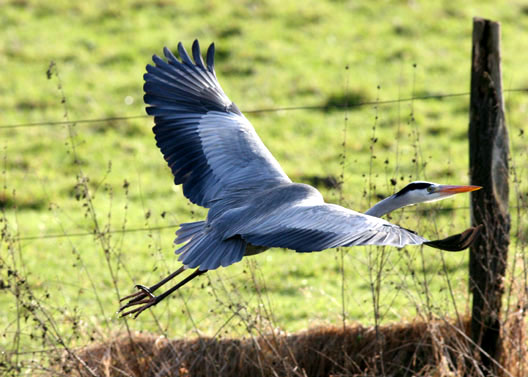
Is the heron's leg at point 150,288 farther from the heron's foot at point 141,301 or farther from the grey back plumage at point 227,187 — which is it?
the grey back plumage at point 227,187

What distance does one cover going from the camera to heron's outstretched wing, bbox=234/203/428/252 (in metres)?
4.61

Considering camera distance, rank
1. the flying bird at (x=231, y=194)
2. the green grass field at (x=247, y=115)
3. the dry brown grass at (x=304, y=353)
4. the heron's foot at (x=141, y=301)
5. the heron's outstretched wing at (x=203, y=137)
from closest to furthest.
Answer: the flying bird at (x=231, y=194) → the heron's foot at (x=141, y=301) → the dry brown grass at (x=304, y=353) → the heron's outstretched wing at (x=203, y=137) → the green grass field at (x=247, y=115)

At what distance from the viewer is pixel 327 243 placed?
468 centimetres

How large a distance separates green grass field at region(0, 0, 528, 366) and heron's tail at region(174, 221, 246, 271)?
1.55 meters

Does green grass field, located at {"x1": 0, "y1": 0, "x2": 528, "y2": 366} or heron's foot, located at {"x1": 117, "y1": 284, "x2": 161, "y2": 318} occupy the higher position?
green grass field, located at {"x1": 0, "y1": 0, "x2": 528, "y2": 366}

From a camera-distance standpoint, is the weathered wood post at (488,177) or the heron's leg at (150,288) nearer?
the heron's leg at (150,288)

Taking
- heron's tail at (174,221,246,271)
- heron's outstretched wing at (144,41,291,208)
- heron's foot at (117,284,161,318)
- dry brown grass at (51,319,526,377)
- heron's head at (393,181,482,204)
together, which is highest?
heron's outstretched wing at (144,41,291,208)

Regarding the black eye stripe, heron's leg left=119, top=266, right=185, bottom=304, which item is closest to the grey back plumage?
heron's leg left=119, top=266, right=185, bottom=304

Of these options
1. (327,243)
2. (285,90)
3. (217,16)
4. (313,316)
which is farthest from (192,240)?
(217,16)

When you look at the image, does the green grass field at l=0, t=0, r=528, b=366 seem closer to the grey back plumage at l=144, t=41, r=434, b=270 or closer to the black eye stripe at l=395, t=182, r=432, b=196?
the grey back plumage at l=144, t=41, r=434, b=270

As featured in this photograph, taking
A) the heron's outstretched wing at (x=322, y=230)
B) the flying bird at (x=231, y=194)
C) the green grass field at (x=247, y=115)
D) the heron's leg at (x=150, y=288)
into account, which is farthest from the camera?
the green grass field at (x=247, y=115)

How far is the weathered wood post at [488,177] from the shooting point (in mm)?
6184

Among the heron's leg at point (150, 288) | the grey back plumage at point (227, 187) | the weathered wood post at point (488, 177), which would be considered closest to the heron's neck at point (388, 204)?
the grey back plumage at point (227, 187)

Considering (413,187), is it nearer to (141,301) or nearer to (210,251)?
(210,251)
